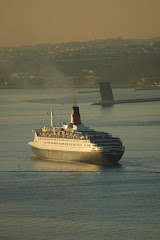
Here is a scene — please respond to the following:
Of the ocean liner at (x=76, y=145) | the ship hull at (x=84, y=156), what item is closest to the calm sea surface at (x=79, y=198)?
the ship hull at (x=84, y=156)

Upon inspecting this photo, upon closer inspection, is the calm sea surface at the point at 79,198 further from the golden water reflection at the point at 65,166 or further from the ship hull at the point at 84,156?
the ship hull at the point at 84,156

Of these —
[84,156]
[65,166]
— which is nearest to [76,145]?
[84,156]

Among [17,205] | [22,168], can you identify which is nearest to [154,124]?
[22,168]

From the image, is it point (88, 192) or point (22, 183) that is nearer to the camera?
point (88, 192)

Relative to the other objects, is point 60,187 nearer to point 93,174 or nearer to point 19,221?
point 93,174

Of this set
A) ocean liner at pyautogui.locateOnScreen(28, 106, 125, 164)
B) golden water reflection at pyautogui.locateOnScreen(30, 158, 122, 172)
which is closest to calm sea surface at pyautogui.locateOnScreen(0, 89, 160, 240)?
golden water reflection at pyautogui.locateOnScreen(30, 158, 122, 172)

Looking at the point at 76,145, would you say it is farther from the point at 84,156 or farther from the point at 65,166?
the point at 65,166

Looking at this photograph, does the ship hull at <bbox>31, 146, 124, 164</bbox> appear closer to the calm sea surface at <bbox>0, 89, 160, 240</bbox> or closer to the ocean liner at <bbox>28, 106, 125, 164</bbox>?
the ocean liner at <bbox>28, 106, 125, 164</bbox>

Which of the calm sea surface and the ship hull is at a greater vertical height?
the ship hull
